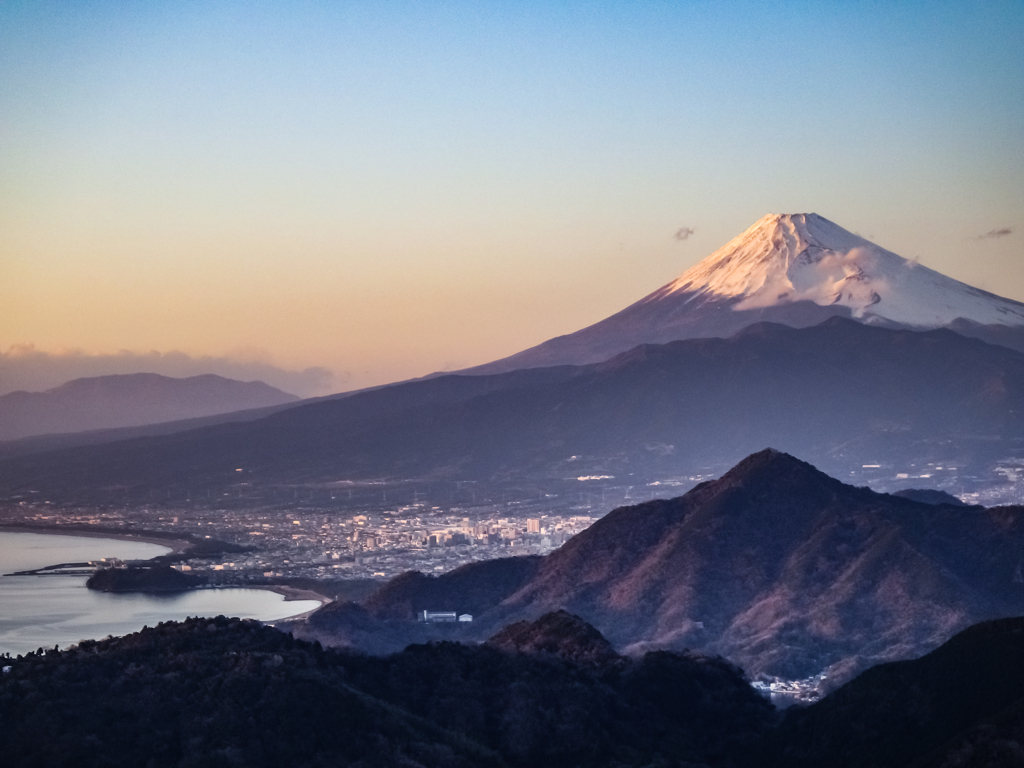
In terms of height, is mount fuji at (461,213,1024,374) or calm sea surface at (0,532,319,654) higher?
mount fuji at (461,213,1024,374)

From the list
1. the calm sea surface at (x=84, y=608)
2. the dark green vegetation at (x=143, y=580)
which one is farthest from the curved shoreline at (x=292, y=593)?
the dark green vegetation at (x=143, y=580)

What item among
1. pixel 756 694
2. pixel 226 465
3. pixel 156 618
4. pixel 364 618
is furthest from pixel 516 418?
pixel 756 694

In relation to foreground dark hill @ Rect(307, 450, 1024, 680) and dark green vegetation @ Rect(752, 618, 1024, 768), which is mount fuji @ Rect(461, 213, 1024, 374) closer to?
foreground dark hill @ Rect(307, 450, 1024, 680)

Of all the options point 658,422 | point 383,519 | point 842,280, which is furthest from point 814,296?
point 383,519

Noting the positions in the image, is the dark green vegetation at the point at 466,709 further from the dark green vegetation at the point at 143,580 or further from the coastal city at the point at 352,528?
the dark green vegetation at the point at 143,580

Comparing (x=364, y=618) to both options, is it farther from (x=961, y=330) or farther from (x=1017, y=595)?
(x=961, y=330)

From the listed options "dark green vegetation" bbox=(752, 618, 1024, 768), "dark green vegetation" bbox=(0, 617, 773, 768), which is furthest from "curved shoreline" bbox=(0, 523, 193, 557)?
"dark green vegetation" bbox=(752, 618, 1024, 768)

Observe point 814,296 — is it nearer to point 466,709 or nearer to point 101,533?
point 101,533
